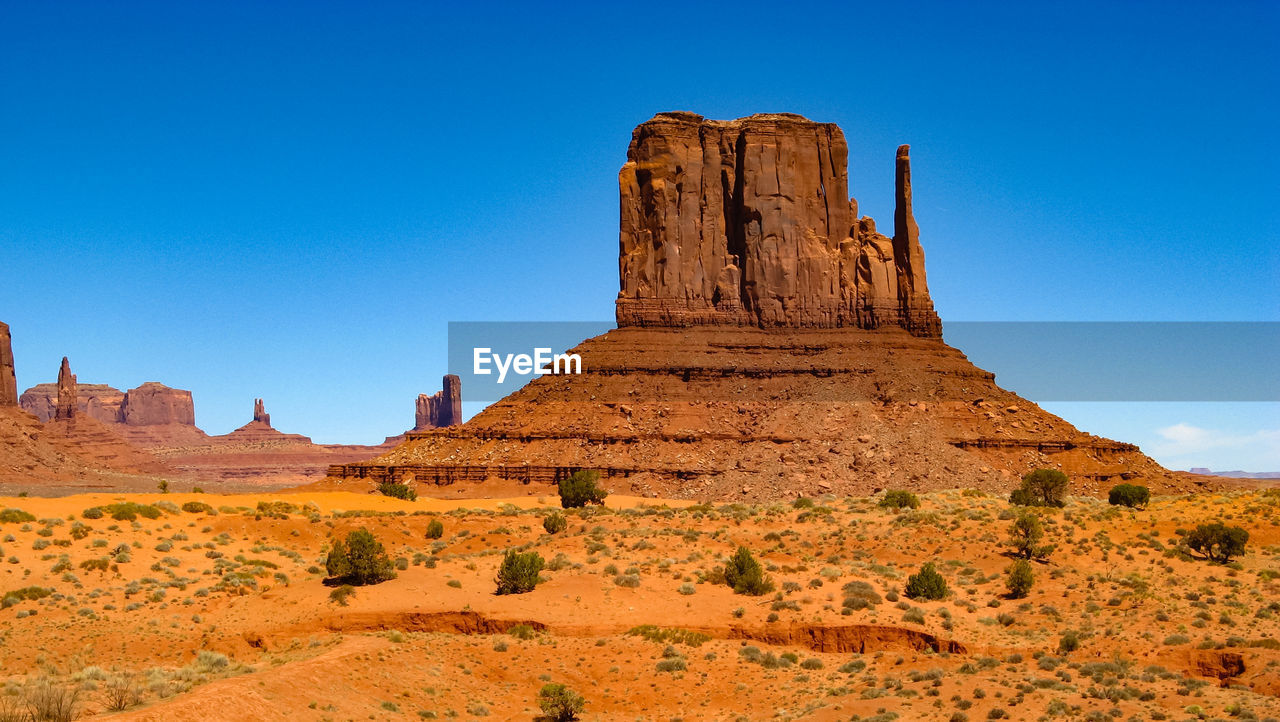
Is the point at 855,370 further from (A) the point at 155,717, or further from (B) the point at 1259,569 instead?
(A) the point at 155,717

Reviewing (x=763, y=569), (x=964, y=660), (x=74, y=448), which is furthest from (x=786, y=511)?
(x=74, y=448)

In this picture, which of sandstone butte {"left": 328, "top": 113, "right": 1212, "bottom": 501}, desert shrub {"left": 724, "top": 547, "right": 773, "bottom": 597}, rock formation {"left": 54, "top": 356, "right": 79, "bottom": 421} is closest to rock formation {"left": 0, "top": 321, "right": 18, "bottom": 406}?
rock formation {"left": 54, "top": 356, "right": 79, "bottom": 421}

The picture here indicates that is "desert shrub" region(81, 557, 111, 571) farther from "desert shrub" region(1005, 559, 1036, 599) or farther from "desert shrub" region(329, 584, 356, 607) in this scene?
"desert shrub" region(1005, 559, 1036, 599)

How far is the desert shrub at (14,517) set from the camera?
120 ft

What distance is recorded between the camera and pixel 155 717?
1900 centimetres

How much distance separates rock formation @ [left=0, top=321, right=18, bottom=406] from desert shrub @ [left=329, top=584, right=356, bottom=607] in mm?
120381

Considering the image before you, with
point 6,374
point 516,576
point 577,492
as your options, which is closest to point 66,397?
point 6,374

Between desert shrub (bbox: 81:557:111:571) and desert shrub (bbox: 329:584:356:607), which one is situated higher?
desert shrub (bbox: 81:557:111:571)

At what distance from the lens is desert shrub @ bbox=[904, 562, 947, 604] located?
31.3 meters

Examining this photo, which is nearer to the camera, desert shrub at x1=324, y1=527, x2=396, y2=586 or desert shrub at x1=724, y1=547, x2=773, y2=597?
desert shrub at x1=724, y1=547, x2=773, y2=597

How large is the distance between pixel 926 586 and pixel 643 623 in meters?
8.03

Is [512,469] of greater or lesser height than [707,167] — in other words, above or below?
below

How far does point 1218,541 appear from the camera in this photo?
35.4 m

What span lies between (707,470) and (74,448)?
99.7m
